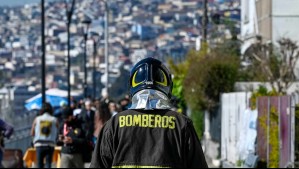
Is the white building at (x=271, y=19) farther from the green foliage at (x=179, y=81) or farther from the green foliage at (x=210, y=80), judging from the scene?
the green foliage at (x=179, y=81)

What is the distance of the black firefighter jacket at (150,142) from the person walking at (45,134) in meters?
13.8

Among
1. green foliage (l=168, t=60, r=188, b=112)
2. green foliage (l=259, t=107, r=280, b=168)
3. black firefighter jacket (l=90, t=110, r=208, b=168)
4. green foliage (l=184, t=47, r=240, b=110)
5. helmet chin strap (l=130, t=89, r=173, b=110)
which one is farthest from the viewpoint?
green foliage (l=168, t=60, r=188, b=112)

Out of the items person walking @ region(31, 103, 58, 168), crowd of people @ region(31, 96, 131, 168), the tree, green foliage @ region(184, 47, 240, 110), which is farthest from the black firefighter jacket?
green foliage @ region(184, 47, 240, 110)

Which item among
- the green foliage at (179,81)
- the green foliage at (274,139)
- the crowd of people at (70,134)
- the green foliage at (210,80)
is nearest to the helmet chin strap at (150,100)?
the crowd of people at (70,134)

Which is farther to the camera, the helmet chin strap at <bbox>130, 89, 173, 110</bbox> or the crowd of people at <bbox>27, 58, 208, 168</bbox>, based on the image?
the helmet chin strap at <bbox>130, 89, 173, 110</bbox>

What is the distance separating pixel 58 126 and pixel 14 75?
11258cm

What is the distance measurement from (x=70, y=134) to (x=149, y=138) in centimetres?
1212

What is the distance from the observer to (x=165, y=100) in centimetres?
595

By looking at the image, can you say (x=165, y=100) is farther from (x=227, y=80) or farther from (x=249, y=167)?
(x=227, y=80)

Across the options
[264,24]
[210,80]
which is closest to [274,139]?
[264,24]

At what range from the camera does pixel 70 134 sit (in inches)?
699

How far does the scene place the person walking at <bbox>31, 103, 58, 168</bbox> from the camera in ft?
64.3

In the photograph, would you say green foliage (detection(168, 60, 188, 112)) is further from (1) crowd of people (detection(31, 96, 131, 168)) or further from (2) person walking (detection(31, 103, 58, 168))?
(2) person walking (detection(31, 103, 58, 168))

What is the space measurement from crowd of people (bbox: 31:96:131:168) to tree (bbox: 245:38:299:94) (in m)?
4.52
